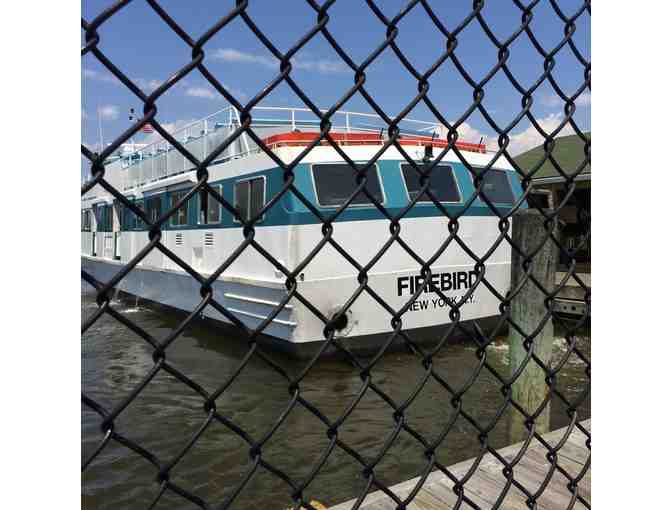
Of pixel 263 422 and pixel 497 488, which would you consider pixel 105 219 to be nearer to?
pixel 263 422

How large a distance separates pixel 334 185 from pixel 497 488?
6.02 m

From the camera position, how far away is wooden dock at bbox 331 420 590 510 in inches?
69.5

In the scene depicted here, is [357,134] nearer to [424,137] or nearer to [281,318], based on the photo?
[424,137]

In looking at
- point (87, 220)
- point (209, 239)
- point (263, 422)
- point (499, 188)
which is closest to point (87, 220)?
point (87, 220)

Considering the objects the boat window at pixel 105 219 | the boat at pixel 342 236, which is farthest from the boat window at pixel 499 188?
the boat window at pixel 105 219

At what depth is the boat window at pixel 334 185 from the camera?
24.5ft

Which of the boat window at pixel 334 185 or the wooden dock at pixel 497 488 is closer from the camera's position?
the wooden dock at pixel 497 488

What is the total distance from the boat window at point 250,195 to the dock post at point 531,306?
5223mm

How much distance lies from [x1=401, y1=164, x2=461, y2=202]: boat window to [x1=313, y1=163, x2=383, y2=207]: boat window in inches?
22.4

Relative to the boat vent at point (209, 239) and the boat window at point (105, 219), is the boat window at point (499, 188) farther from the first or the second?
the boat window at point (105, 219)

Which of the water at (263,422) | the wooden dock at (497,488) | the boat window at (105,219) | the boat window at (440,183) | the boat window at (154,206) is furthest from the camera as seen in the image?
the boat window at (105,219)

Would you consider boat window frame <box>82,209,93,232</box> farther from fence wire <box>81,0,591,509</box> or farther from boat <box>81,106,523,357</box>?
fence wire <box>81,0,591,509</box>
